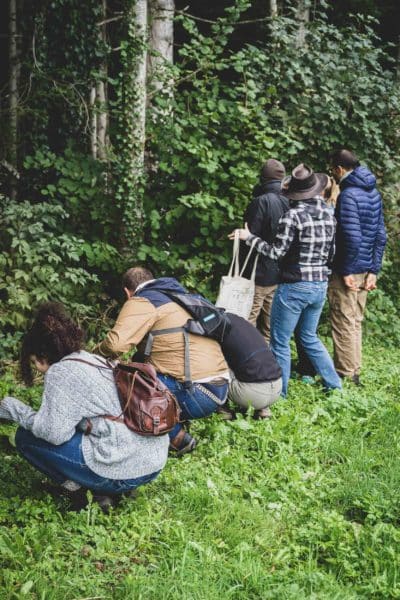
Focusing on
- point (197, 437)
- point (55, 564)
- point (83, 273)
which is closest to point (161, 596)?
point (55, 564)

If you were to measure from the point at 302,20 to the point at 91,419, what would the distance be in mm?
7282

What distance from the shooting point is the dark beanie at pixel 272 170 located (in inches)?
235

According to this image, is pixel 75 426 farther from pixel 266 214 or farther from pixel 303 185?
pixel 266 214

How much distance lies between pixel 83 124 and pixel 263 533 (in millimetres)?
6126

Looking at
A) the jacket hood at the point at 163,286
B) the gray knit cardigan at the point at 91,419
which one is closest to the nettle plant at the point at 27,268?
the jacket hood at the point at 163,286

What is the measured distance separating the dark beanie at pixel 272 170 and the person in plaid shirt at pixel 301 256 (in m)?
0.68

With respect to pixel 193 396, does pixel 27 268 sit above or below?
above

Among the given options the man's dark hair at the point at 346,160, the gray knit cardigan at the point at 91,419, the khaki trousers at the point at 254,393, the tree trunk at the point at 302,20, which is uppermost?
the tree trunk at the point at 302,20

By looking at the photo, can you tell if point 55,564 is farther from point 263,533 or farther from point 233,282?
point 233,282

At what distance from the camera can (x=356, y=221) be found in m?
5.66

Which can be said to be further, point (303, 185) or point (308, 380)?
point (308, 380)

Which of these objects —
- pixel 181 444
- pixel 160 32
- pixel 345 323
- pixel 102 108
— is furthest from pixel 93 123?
pixel 181 444

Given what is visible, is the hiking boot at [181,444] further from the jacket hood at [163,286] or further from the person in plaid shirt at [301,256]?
the person in plaid shirt at [301,256]

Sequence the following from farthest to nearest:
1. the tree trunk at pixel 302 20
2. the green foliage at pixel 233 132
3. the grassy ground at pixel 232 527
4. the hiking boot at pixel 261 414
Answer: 1. the tree trunk at pixel 302 20
2. the green foliage at pixel 233 132
3. the hiking boot at pixel 261 414
4. the grassy ground at pixel 232 527
